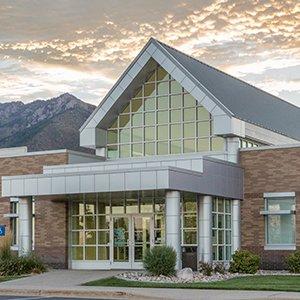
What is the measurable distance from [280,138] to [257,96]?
5.08 meters

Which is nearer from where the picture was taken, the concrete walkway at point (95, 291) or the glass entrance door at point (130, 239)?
the concrete walkway at point (95, 291)

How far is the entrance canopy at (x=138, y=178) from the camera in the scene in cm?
3194

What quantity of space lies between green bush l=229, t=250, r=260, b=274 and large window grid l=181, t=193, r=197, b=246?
255 cm

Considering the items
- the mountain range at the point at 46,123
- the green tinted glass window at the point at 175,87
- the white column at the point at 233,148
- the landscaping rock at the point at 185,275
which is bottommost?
the landscaping rock at the point at 185,275

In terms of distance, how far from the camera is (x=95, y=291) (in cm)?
2608

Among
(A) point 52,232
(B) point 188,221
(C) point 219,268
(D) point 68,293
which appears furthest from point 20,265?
(C) point 219,268

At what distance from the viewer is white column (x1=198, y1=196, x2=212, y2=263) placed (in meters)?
34.5

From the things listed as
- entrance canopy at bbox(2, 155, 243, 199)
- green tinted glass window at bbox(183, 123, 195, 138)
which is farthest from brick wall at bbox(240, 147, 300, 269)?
green tinted glass window at bbox(183, 123, 195, 138)

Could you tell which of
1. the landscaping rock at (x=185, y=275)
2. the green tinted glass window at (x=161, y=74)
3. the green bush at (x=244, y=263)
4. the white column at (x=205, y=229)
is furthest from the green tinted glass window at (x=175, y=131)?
the landscaping rock at (x=185, y=275)

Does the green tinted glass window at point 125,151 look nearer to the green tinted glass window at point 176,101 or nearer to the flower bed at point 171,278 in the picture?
the green tinted glass window at point 176,101

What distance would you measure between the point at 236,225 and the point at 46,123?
122 metres

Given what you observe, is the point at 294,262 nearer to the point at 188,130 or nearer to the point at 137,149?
the point at 188,130

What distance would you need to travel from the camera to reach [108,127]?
134 ft

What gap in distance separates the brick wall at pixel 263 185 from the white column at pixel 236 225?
18 centimetres
